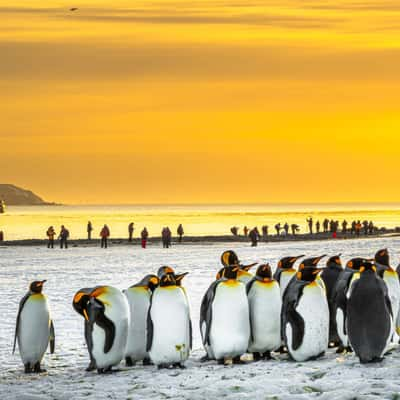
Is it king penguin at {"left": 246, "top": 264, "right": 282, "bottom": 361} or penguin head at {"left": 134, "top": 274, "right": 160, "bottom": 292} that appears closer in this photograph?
king penguin at {"left": 246, "top": 264, "right": 282, "bottom": 361}

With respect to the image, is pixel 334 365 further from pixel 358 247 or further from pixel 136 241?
pixel 136 241

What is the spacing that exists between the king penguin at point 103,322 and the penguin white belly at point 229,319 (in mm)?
1074

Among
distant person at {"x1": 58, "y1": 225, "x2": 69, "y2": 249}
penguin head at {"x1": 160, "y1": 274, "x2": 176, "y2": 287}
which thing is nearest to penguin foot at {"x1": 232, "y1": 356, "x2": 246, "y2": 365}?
penguin head at {"x1": 160, "y1": 274, "x2": 176, "y2": 287}

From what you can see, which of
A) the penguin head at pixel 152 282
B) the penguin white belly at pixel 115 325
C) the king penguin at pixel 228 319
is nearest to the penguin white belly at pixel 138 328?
the penguin head at pixel 152 282

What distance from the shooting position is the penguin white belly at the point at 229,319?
1115 centimetres

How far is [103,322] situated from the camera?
1108 cm

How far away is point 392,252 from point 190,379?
24.3 m

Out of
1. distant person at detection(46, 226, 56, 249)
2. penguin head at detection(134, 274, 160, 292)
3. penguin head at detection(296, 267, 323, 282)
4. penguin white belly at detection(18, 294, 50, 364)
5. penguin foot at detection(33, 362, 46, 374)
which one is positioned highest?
distant person at detection(46, 226, 56, 249)

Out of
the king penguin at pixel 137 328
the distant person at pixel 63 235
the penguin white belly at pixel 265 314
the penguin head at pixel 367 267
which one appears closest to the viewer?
the penguin head at pixel 367 267

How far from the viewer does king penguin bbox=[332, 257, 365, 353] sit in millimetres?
11273

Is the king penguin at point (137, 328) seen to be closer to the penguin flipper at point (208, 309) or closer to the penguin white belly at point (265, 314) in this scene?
the penguin flipper at point (208, 309)

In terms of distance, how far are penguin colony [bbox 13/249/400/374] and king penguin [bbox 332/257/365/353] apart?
12 millimetres

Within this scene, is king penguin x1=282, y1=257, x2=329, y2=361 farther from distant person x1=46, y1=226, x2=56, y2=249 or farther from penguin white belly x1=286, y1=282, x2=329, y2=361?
distant person x1=46, y1=226, x2=56, y2=249

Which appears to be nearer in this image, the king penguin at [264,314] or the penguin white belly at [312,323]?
the penguin white belly at [312,323]
